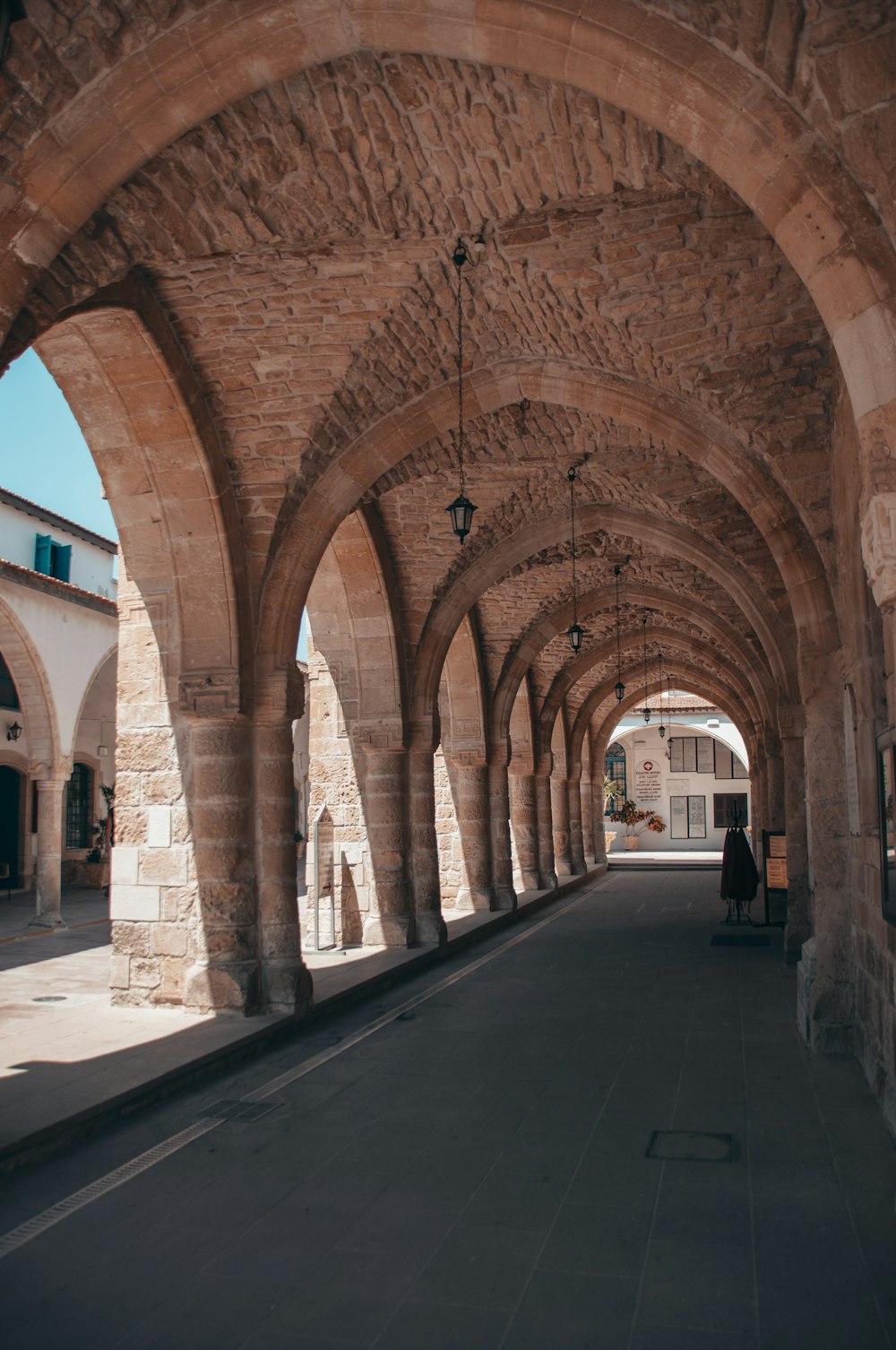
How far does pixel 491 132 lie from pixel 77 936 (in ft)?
36.0

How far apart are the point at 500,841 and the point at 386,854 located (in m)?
4.22

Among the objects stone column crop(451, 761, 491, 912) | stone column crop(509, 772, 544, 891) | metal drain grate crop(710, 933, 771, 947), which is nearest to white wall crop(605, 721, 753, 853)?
stone column crop(509, 772, 544, 891)

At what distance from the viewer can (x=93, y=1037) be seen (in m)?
6.32

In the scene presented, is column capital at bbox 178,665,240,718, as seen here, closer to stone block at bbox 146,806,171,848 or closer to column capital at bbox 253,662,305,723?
column capital at bbox 253,662,305,723

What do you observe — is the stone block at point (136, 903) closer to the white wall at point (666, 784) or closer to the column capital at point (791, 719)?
the column capital at point (791, 719)

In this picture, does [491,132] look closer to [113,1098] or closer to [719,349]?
[719,349]

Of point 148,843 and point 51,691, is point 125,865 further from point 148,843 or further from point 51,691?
point 51,691

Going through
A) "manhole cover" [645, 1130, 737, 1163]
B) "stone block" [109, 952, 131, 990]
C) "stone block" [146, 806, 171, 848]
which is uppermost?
"stone block" [146, 806, 171, 848]

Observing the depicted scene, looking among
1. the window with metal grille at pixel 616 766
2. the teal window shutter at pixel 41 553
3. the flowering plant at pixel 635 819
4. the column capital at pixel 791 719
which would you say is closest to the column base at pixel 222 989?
the column capital at pixel 791 719

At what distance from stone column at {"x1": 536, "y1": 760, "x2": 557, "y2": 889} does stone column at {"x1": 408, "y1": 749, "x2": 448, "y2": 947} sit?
7.29 meters

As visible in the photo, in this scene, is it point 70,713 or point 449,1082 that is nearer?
Answer: point 449,1082

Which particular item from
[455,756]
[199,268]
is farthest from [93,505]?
[199,268]

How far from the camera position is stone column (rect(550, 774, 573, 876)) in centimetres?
2149

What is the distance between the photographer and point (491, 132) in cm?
471
